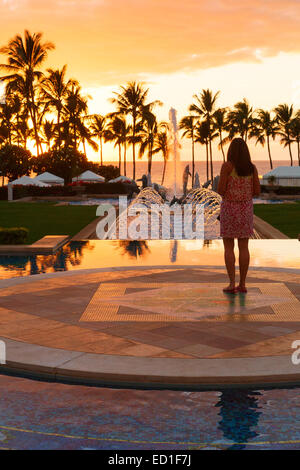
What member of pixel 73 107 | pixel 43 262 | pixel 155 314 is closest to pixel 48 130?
pixel 73 107

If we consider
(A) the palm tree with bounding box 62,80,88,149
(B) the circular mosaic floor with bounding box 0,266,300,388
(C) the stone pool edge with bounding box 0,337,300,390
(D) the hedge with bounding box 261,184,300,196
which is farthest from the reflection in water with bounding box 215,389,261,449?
(A) the palm tree with bounding box 62,80,88,149

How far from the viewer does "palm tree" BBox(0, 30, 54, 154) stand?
5719cm

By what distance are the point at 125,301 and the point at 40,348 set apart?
2156mm

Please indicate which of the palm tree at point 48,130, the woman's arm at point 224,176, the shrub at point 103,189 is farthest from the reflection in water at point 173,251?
the palm tree at point 48,130

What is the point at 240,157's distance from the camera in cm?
745

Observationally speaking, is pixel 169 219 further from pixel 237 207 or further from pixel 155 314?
pixel 155 314

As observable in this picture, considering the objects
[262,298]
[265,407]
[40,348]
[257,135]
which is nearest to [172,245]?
[262,298]

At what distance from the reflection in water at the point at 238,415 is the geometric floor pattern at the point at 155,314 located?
766 mm

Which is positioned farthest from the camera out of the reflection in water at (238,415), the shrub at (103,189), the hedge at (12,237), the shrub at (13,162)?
the shrub at (13,162)

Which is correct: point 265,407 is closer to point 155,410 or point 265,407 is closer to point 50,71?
point 155,410

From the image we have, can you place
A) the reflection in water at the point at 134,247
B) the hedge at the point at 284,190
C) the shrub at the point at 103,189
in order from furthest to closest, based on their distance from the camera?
the shrub at the point at 103,189 < the hedge at the point at 284,190 < the reflection in water at the point at 134,247

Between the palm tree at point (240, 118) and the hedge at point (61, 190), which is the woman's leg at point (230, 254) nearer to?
the hedge at point (61, 190)

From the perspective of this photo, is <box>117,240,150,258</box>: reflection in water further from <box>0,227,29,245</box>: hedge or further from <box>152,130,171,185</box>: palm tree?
<box>152,130,171,185</box>: palm tree

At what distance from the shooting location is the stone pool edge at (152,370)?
460cm
